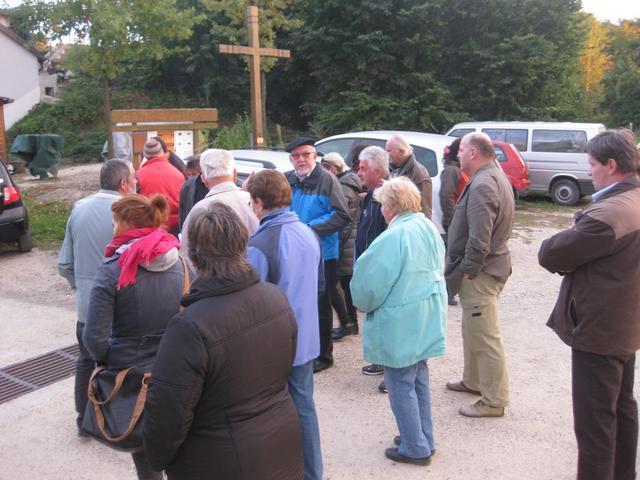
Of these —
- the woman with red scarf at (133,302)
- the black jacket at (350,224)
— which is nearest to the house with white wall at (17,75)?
the black jacket at (350,224)

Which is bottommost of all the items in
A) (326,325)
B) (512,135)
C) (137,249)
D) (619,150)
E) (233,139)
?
(326,325)

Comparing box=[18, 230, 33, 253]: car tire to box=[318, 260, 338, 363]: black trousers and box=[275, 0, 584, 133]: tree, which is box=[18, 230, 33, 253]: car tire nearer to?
box=[318, 260, 338, 363]: black trousers

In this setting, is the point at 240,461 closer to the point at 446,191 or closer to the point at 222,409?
the point at 222,409

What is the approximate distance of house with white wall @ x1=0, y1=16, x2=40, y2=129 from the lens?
30.5 m

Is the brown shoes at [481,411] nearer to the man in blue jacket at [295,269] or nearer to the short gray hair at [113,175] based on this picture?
the man in blue jacket at [295,269]

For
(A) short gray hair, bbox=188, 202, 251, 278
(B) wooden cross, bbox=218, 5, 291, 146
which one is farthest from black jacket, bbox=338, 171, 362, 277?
(B) wooden cross, bbox=218, 5, 291, 146

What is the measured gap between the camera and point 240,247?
2439mm

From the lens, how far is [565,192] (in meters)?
14.6

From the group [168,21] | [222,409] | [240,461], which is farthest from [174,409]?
[168,21]

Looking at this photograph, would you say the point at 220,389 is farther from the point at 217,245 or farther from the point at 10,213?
the point at 10,213

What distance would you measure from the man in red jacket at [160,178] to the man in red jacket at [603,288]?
143 inches

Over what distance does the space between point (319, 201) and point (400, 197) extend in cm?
161

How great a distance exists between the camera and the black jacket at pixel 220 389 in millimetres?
2197

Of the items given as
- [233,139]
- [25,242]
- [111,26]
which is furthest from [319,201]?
[233,139]
